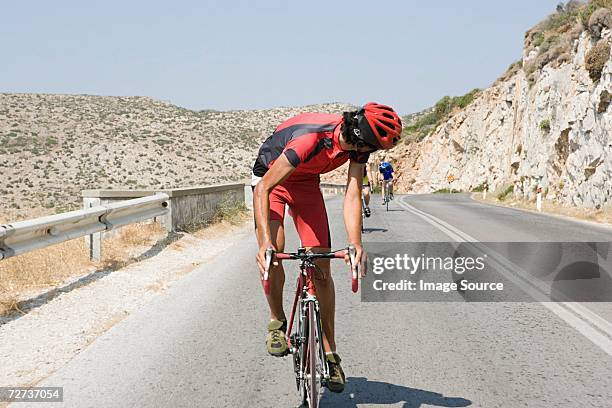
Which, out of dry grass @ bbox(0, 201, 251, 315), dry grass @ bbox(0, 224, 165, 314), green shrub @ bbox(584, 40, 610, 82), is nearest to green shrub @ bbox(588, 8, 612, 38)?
green shrub @ bbox(584, 40, 610, 82)

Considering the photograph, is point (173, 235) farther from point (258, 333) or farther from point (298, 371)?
point (298, 371)

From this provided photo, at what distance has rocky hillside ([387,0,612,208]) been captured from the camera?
78.2 ft

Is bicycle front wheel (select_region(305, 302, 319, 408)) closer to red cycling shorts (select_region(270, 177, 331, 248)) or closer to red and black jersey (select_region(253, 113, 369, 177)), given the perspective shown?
red cycling shorts (select_region(270, 177, 331, 248))

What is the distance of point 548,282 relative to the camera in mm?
9023

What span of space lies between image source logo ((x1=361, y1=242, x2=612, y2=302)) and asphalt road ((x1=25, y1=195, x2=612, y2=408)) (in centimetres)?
55

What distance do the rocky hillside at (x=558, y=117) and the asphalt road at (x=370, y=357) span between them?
655 inches

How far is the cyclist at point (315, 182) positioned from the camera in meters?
4.17

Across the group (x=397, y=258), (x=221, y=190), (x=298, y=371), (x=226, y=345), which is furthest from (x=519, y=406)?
(x=221, y=190)

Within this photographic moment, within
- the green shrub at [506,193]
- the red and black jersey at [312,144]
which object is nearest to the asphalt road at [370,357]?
the red and black jersey at [312,144]

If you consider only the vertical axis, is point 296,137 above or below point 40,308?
A: above

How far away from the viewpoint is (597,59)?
82.6 ft

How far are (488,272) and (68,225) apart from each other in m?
5.51

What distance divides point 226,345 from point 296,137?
2.35 metres

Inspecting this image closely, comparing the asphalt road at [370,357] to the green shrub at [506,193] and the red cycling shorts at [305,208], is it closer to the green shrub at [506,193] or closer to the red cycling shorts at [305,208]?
the red cycling shorts at [305,208]
